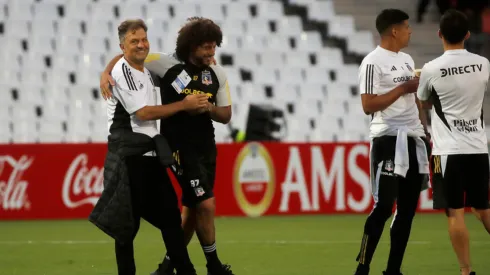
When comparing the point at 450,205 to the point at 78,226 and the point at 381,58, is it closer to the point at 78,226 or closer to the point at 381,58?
the point at 381,58

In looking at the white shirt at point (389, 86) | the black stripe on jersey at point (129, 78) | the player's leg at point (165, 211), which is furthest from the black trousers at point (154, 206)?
the white shirt at point (389, 86)

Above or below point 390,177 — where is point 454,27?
above

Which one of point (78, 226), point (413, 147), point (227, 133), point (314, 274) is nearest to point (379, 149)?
point (413, 147)

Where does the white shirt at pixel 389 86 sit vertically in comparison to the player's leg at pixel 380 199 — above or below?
above

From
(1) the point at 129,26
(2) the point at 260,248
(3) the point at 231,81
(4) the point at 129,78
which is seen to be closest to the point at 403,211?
(4) the point at 129,78

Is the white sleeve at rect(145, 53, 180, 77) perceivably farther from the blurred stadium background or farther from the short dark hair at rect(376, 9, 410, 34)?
Result: the blurred stadium background

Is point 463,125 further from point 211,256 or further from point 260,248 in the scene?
point 260,248

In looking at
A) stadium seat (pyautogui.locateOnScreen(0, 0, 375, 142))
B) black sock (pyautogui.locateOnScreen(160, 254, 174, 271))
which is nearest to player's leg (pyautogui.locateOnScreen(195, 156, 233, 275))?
black sock (pyautogui.locateOnScreen(160, 254, 174, 271))

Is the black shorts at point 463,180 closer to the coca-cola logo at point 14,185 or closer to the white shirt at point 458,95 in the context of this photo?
the white shirt at point 458,95

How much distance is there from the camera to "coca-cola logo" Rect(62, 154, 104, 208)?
14141 millimetres

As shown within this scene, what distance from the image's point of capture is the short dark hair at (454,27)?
7066 mm

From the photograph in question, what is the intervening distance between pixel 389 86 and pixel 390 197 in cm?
83

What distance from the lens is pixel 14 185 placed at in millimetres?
14086

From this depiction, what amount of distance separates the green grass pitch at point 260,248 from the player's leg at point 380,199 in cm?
101
